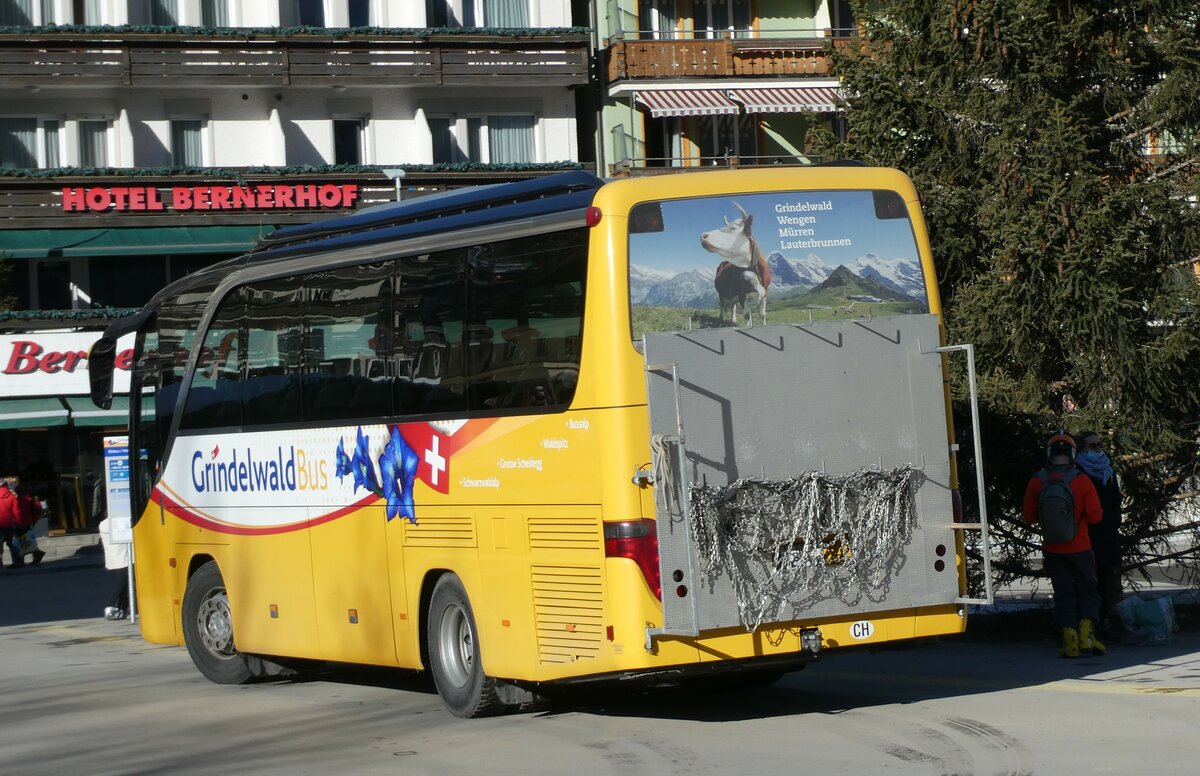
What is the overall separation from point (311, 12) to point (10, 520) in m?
13.4

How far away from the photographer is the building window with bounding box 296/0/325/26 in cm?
3941

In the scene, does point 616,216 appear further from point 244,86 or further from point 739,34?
point 739,34

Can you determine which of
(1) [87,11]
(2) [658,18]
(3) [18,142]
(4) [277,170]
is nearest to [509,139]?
(2) [658,18]

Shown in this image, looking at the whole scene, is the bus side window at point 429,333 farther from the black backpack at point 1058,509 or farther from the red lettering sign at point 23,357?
the red lettering sign at point 23,357

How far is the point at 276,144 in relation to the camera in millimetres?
39188

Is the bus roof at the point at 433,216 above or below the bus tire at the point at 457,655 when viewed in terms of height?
above

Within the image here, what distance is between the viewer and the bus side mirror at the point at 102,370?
56.1ft

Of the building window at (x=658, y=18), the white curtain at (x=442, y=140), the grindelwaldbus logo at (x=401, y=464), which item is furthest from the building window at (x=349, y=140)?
the grindelwaldbus logo at (x=401, y=464)

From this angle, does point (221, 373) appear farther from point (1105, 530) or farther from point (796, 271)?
point (1105, 530)

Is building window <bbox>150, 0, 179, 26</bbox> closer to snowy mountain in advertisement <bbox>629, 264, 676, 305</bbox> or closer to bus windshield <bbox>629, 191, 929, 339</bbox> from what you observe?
bus windshield <bbox>629, 191, 929, 339</bbox>

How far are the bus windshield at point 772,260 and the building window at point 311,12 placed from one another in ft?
97.1

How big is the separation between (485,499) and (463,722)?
162cm

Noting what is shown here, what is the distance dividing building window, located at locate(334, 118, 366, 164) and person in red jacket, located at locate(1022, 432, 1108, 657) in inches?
1108

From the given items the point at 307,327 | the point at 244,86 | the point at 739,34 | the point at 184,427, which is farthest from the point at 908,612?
the point at 739,34
